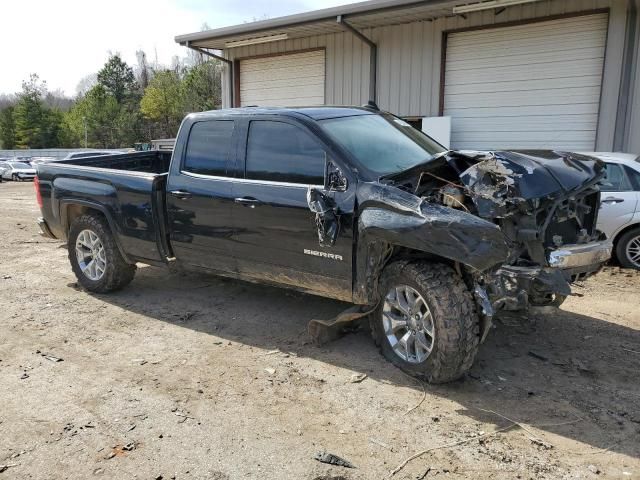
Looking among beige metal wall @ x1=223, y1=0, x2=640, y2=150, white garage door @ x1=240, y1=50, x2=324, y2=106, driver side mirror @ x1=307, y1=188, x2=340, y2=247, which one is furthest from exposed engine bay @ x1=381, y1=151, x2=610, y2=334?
Answer: white garage door @ x1=240, y1=50, x2=324, y2=106

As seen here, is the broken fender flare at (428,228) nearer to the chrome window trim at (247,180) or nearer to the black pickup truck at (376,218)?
the black pickup truck at (376,218)

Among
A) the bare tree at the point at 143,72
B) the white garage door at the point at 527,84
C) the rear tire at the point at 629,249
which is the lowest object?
the rear tire at the point at 629,249

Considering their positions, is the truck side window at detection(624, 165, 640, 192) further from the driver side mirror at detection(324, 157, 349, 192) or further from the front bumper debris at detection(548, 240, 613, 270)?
the driver side mirror at detection(324, 157, 349, 192)

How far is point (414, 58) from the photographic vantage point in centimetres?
1171

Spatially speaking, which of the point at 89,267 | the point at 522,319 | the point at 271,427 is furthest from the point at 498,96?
the point at 271,427

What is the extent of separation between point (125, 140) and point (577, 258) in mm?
66338

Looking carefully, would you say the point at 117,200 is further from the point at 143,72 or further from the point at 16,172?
the point at 143,72

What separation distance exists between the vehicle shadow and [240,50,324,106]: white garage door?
819 centimetres

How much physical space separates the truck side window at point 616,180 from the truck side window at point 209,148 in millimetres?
5108

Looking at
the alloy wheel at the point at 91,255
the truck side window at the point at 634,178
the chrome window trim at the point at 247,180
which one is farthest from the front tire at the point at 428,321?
the truck side window at the point at 634,178

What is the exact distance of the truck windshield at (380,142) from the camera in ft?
14.6

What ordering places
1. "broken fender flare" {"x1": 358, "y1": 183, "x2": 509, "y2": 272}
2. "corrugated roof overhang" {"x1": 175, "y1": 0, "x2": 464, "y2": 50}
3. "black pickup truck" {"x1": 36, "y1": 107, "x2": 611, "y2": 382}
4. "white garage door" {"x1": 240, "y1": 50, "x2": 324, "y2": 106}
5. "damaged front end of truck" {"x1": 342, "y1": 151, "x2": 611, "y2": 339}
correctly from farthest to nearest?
"white garage door" {"x1": 240, "y1": 50, "x2": 324, "y2": 106} < "corrugated roof overhang" {"x1": 175, "y1": 0, "x2": 464, "y2": 50} < "black pickup truck" {"x1": 36, "y1": 107, "x2": 611, "y2": 382} < "damaged front end of truck" {"x1": 342, "y1": 151, "x2": 611, "y2": 339} < "broken fender flare" {"x1": 358, "y1": 183, "x2": 509, "y2": 272}

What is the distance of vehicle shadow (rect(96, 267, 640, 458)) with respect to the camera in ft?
11.5

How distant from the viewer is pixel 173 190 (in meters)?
5.46
